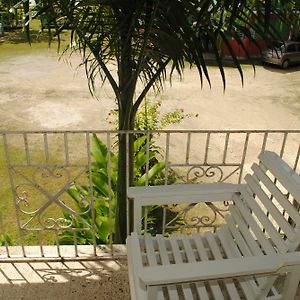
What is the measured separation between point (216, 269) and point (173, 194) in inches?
25.5

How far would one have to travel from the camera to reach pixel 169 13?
1.99 m

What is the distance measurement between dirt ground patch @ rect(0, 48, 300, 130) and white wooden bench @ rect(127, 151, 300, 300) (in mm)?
4885

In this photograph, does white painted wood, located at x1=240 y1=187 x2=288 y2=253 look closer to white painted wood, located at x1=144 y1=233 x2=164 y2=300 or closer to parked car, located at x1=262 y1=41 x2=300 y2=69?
white painted wood, located at x1=144 y1=233 x2=164 y2=300

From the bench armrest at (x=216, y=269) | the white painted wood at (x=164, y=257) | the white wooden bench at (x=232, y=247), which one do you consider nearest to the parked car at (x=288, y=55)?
the white wooden bench at (x=232, y=247)

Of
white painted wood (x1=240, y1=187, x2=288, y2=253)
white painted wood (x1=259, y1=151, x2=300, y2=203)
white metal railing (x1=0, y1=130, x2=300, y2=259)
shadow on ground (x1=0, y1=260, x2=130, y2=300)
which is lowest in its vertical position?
white metal railing (x1=0, y1=130, x2=300, y2=259)

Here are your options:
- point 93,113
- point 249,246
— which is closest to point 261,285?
point 249,246

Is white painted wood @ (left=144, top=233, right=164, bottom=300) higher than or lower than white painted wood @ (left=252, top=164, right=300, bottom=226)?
lower

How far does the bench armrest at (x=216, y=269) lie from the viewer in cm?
150

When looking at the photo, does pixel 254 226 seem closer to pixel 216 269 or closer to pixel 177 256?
pixel 177 256

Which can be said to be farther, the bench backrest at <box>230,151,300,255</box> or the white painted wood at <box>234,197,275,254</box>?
the white painted wood at <box>234,197,275,254</box>

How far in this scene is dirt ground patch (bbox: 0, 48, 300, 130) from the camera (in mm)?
8652

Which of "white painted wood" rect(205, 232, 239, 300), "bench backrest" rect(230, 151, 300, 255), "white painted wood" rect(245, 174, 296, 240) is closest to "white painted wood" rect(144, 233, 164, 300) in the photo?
"white painted wood" rect(205, 232, 239, 300)

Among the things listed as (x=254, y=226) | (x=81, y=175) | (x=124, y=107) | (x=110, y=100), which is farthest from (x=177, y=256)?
(x=110, y=100)

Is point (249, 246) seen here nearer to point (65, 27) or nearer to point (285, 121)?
Answer: point (65, 27)
